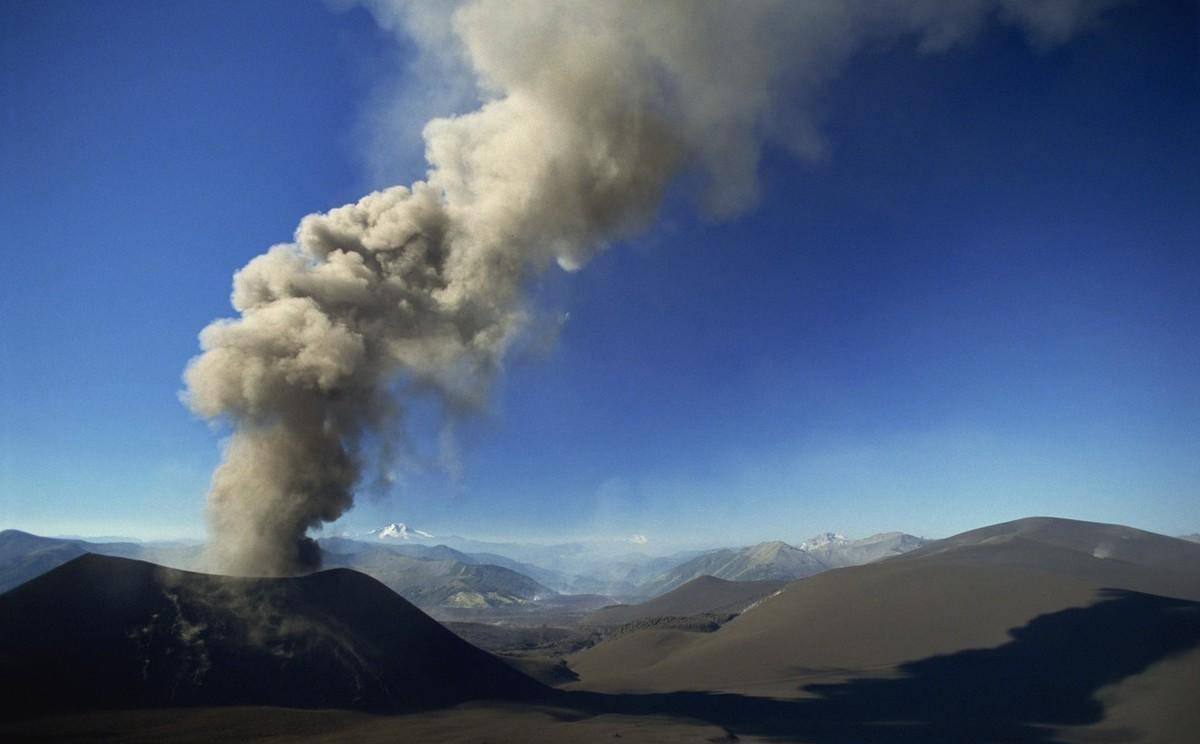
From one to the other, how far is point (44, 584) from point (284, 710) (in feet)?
45.4

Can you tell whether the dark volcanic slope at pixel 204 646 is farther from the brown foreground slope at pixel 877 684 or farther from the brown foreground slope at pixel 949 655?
the brown foreground slope at pixel 949 655

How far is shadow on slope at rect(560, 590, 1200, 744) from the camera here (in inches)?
1396

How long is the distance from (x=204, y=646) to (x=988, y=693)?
4714 centimetres

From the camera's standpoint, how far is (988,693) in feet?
137

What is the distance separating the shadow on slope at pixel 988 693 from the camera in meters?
35.5

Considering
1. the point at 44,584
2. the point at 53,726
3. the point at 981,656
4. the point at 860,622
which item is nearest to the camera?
the point at 53,726

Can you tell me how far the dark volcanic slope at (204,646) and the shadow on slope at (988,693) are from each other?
1176 centimetres

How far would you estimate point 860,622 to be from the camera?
62.9 meters

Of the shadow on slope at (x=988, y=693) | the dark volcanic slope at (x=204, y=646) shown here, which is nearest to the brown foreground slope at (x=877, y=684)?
the shadow on slope at (x=988, y=693)

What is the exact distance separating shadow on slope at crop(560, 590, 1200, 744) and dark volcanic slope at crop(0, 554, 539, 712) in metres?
11.8

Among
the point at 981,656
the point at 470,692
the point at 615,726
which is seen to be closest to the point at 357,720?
the point at 470,692

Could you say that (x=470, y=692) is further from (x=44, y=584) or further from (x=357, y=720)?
(x=44, y=584)

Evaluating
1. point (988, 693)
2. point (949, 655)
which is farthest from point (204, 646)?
point (949, 655)

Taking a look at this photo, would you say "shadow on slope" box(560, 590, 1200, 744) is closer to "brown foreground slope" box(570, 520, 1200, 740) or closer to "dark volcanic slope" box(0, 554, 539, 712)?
"brown foreground slope" box(570, 520, 1200, 740)
